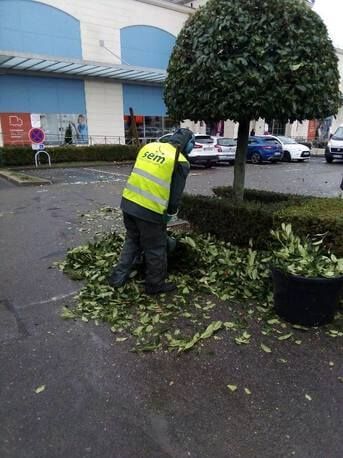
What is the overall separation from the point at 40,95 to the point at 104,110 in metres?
4.30

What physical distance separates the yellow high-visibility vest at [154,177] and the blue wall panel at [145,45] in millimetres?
22867

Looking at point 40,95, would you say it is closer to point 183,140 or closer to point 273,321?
point 183,140

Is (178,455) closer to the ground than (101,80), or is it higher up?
closer to the ground

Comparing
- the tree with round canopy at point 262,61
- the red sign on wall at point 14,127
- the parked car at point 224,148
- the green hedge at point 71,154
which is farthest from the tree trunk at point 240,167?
the red sign on wall at point 14,127

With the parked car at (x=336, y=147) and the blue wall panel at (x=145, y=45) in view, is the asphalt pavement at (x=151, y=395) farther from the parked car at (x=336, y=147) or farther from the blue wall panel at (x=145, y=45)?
the blue wall panel at (x=145, y=45)

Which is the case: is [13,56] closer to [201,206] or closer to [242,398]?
[201,206]

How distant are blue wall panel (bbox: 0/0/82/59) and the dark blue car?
11.7 m

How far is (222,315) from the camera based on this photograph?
3.37 metres

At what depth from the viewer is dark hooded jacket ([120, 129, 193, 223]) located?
3.39m

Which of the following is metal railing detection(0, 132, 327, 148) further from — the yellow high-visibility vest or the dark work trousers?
the yellow high-visibility vest

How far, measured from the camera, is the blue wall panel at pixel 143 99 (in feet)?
81.4

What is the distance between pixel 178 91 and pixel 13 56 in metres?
15.9

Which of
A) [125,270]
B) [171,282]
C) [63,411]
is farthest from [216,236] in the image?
[63,411]

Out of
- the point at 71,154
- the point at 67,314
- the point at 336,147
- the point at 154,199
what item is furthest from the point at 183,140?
the point at 336,147
